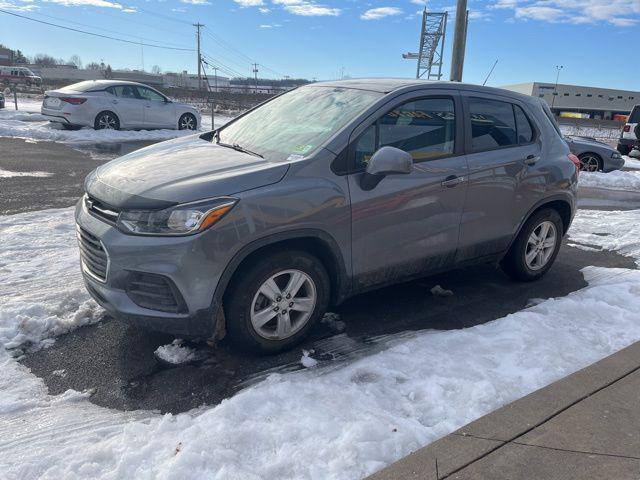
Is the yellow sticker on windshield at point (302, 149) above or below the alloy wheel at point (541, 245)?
above

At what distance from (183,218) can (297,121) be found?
1.43 metres

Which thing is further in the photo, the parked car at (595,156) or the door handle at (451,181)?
the parked car at (595,156)

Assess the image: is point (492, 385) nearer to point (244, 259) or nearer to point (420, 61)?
point (244, 259)

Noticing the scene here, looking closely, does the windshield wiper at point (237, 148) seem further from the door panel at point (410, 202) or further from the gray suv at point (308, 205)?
the door panel at point (410, 202)

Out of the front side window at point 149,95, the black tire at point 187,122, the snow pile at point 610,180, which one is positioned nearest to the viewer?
the snow pile at point 610,180

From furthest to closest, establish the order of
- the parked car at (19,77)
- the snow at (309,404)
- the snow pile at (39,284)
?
the parked car at (19,77) < the snow pile at (39,284) < the snow at (309,404)

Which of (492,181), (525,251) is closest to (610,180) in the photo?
(525,251)

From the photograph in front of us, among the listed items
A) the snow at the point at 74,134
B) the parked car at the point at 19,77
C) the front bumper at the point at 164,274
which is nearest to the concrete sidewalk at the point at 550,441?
the front bumper at the point at 164,274

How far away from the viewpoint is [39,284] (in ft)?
14.2

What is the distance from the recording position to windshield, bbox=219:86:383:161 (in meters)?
3.69

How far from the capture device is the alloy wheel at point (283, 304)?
11.0 feet

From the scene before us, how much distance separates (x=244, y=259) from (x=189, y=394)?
85 cm

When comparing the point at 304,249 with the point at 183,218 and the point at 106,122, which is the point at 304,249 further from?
the point at 106,122

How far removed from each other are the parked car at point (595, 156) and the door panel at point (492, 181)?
29.2 ft
